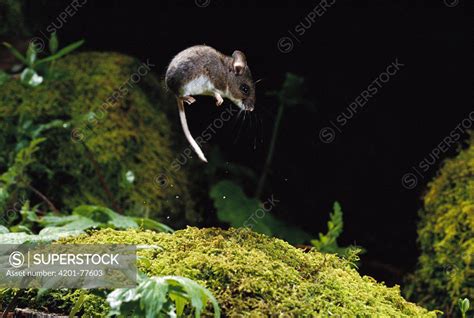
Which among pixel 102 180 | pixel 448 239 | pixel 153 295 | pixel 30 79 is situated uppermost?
pixel 30 79

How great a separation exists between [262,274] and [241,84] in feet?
2.23

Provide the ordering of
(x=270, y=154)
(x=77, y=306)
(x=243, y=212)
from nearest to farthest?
(x=77, y=306), (x=243, y=212), (x=270, y=154)

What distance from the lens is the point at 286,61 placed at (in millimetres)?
5738

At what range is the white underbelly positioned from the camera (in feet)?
7.73

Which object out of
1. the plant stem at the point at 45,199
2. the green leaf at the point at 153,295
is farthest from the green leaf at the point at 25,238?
the plant stem at the point at 45,199

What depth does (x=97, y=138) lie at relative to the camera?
520 cm

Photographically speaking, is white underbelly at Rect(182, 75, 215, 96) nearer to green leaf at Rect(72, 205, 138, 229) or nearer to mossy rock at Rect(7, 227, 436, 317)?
mossy rock at Rect(7, 227, 436, 317)

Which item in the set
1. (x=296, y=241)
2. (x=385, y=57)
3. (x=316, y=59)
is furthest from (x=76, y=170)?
(x=385, y=57)

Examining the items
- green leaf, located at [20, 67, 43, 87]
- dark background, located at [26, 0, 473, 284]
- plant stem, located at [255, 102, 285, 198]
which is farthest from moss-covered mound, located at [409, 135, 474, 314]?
green leaf, located at [20, 67, 43, 87]

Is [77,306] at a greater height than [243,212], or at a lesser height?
lesser

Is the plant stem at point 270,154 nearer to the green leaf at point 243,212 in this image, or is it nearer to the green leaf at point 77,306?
the green leaf at point 243,212

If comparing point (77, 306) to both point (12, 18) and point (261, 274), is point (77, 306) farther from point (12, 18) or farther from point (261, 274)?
point (12, 18)

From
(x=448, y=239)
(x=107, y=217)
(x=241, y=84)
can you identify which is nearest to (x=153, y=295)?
(x=241, y=84)

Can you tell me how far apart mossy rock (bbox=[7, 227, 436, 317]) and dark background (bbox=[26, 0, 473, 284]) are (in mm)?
2658
